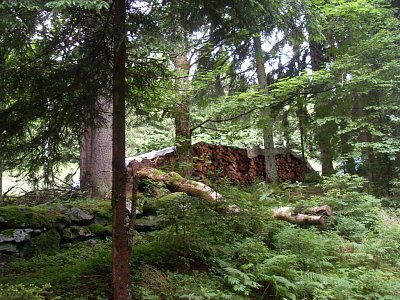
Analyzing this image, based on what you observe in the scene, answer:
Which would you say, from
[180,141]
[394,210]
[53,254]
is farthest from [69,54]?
[394,210]

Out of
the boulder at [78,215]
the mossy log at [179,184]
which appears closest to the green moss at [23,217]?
the boulder at [78,215]

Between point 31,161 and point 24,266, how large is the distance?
1317 mm

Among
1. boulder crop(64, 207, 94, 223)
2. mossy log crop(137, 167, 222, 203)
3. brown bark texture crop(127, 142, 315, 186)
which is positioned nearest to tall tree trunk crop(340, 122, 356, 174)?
brown bark texture crop(127, 142, 315, 186)

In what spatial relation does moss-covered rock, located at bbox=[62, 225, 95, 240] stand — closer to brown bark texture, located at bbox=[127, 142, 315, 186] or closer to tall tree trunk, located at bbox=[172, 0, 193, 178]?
tall tree trunk, located at bbox=[172, 0, 193, 178]

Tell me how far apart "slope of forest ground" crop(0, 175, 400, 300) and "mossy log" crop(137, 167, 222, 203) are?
2.33 feet

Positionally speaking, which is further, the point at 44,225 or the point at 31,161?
the point at 44,225

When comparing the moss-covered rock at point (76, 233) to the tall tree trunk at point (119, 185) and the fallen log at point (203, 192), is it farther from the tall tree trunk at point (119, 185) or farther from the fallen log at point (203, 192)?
the tall tree trunk at point (119, 185)

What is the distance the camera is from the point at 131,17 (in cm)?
385

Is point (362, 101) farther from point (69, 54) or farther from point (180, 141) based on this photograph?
point (69, 54)

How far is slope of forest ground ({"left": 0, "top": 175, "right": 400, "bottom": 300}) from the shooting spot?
3.60 metres

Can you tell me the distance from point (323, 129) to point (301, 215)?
523cm

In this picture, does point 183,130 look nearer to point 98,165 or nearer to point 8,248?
point 98,165

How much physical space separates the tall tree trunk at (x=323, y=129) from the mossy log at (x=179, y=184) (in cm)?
548

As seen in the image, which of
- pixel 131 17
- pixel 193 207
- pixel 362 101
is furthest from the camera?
pixel 362 101
